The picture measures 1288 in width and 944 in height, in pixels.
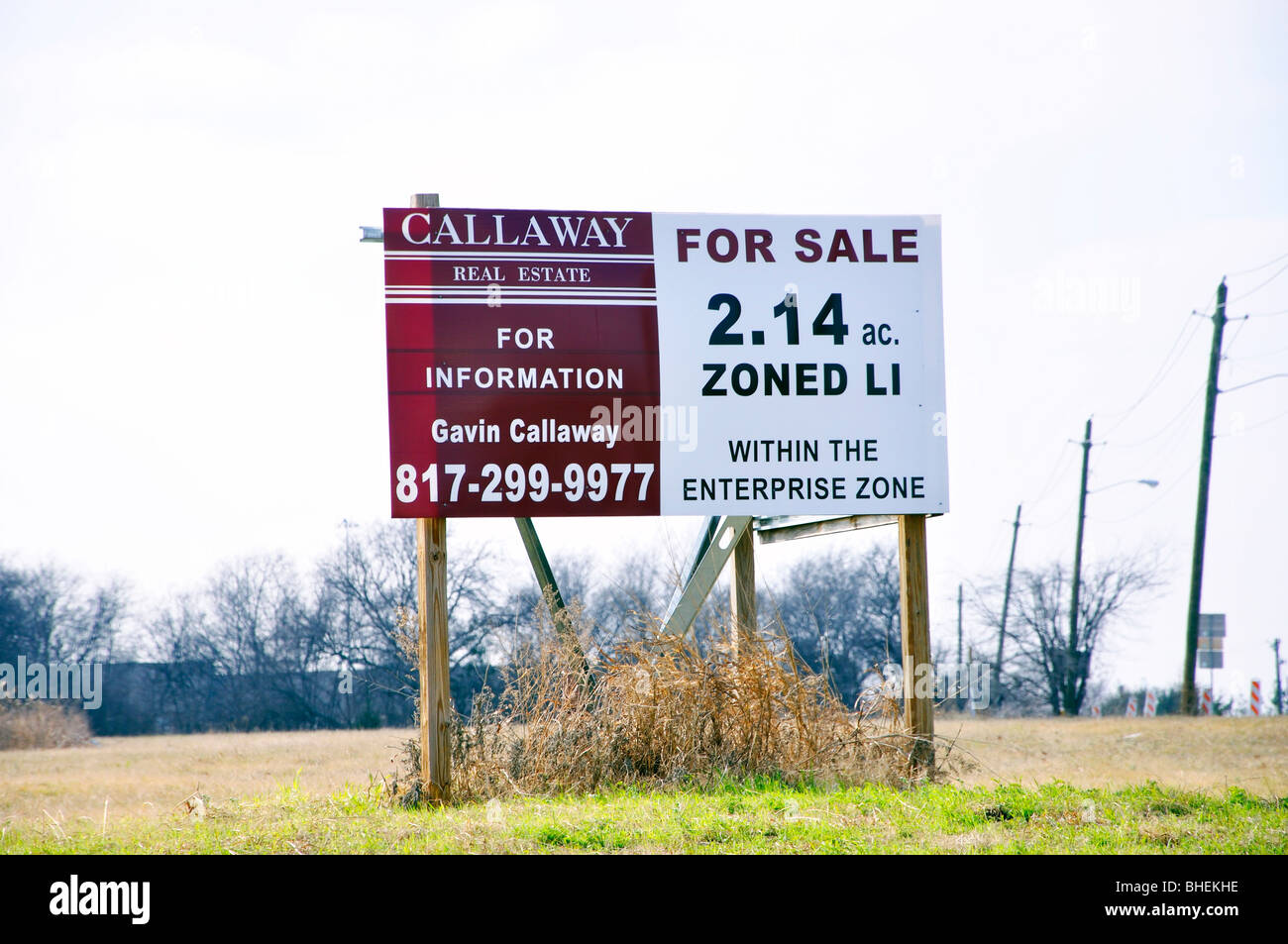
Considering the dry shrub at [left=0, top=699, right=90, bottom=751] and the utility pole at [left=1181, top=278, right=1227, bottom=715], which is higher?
the utility pole at [left=1181, top=278, right=1227, bottom=715]

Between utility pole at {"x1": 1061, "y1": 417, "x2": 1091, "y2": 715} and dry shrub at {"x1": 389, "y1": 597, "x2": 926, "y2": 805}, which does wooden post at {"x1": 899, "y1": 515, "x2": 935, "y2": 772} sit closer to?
dry shrub at {"x1": 389, "y1": 597, "x2": 926, "y2": 805}

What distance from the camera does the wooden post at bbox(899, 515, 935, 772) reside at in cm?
916

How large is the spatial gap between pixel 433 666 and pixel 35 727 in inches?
811

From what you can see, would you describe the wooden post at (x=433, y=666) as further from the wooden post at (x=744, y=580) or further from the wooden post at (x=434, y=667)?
the wooden post at (x=744, y=580)

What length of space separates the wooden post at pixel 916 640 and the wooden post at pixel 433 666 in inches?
139

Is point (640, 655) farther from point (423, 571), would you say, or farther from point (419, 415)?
point (419, 415)

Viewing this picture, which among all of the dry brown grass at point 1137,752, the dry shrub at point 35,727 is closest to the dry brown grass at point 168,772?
the dry shrub at point 35,727

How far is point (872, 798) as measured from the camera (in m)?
7.77

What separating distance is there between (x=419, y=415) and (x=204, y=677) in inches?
1298

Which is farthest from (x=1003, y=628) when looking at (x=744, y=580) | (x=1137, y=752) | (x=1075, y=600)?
(x=744, y=580)

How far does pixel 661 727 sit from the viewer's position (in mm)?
8828

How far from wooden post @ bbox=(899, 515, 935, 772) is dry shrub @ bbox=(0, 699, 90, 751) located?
21.5 metres

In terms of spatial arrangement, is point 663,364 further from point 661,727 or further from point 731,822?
point 731,822

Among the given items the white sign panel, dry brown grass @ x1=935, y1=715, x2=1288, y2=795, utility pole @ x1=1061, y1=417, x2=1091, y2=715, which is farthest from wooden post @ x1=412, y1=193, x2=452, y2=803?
utility pole @ x1=1061, y1=417, x2=1091, y2=715
